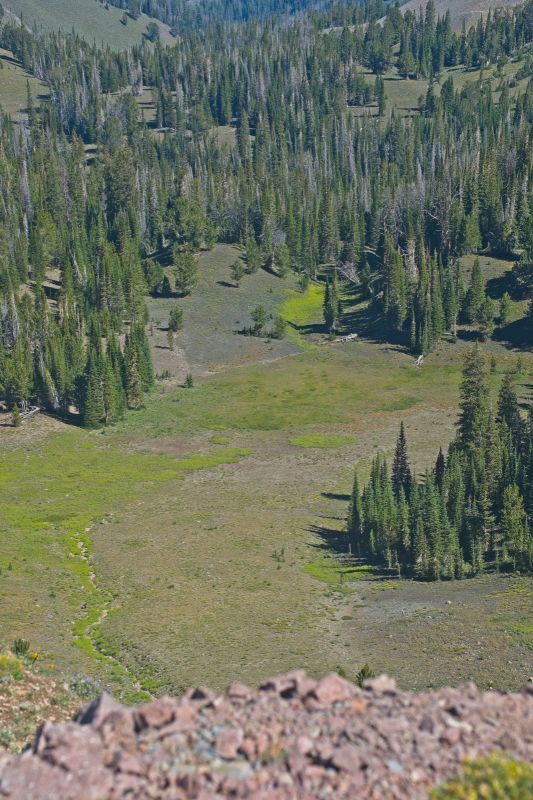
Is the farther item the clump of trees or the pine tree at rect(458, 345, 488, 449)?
the pine tree at rect(458, 345, 488, 449)

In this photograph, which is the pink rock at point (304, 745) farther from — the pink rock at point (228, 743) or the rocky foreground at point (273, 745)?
the pink rock at point (228, 743)

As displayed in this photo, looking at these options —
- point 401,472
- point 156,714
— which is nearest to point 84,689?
point 156,714

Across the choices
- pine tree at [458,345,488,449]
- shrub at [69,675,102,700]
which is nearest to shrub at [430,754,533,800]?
shrub at [69,675,102,700]

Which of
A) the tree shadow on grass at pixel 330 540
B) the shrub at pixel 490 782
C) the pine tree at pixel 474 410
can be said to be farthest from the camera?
the pine tree at pixel 474 410

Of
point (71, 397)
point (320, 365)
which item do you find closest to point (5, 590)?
point (71, 397)

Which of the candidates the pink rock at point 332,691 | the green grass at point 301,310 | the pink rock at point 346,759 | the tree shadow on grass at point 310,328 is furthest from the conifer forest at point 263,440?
the pink rock at point 346,759

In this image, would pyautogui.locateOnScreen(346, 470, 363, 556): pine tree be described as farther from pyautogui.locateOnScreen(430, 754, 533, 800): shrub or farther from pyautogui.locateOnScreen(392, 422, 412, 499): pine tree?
pyautogui.locateOnScreen(430, 754, 533, 800): shrub

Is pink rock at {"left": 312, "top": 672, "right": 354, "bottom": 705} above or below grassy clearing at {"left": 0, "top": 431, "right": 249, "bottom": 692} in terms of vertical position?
above
